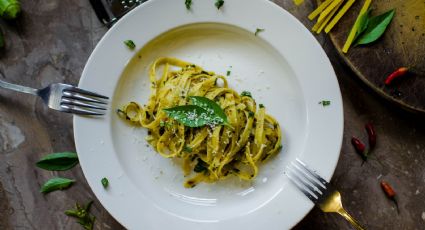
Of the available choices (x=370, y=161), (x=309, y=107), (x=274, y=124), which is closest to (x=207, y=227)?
(x=274, y=124)

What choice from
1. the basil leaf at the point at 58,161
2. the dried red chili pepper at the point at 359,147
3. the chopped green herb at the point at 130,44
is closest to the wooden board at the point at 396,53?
the dried red chili pepper at the point at 359,147

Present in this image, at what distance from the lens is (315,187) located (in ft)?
8.74

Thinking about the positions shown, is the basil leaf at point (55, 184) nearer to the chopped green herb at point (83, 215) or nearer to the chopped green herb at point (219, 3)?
the chopped green herb at point (83, 215)

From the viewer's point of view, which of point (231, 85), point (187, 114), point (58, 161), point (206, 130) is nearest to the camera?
point (187, 114)

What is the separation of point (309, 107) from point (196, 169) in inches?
29.2

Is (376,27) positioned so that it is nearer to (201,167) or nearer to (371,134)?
(371,134)

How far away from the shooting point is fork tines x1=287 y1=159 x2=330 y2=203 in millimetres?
2662

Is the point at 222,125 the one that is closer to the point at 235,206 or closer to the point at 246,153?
the point at 246,153

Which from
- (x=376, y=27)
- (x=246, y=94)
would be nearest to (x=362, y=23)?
(x=376, y=27)

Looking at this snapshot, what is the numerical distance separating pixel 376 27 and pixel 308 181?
3.21 ft

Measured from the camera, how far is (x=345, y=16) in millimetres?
2836

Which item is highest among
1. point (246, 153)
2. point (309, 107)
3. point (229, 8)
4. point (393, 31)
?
point (229, 8)

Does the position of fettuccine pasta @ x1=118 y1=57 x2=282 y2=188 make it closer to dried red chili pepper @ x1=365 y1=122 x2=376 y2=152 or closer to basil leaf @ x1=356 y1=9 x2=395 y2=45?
dried red chili pepper @ x1=365 y1=122 x2=376 y2=152

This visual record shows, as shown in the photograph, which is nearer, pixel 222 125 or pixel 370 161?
pixel 222 125
